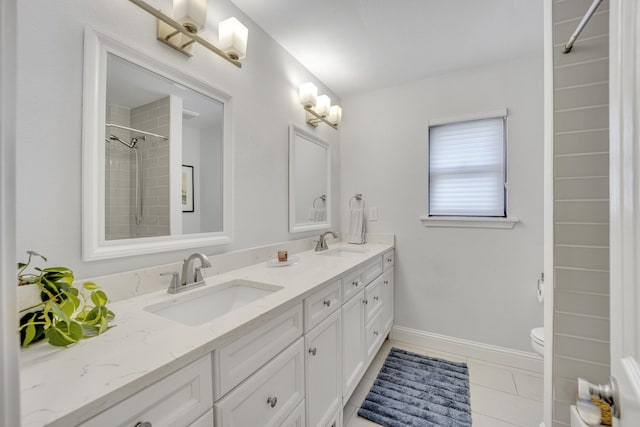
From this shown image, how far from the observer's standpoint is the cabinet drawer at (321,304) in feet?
3.92

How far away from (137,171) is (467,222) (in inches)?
92.1

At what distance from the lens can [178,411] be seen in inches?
26.0

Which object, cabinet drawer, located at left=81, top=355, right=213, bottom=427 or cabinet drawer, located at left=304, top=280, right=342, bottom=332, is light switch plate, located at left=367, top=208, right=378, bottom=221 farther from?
cabinet drawer, located at left=81, top=355, right=213, bottom=427

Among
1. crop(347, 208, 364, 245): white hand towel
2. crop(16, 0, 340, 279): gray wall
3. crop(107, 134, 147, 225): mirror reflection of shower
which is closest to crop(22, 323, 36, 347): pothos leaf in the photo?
crop(16, 0, 340, 279): gray wall

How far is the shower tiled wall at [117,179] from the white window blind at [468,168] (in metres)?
2.26

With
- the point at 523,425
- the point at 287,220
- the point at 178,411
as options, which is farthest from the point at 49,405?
the point at 523,425

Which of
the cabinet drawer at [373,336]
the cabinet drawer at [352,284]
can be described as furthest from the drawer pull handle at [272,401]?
the cabinet drawer at [373,336]

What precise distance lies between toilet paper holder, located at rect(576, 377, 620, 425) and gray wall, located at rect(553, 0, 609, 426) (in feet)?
1.96

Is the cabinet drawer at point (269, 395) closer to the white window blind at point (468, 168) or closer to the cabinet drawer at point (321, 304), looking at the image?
the cabinet drawer at point (321, 304)

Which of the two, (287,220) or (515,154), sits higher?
(515,154)

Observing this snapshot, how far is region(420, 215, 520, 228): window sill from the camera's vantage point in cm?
217

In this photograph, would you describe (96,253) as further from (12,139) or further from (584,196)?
(584,196)

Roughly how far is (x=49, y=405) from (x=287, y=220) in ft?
5.30

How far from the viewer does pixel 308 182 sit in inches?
92.3
